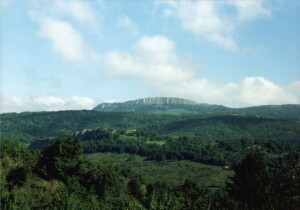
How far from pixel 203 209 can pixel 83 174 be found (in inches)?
2371

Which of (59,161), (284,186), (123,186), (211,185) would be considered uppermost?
(284,186)

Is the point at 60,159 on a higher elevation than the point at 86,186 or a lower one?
higher

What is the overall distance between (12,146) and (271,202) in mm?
87201

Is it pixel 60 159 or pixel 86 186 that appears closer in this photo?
pixel 86 186

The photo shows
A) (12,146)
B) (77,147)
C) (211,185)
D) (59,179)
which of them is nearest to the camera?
(59,179)

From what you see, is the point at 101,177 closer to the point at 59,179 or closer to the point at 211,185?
the point at 59,179

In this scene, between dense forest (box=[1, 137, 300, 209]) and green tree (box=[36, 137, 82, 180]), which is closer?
dense forest (box=[1, 137, 300, 209])

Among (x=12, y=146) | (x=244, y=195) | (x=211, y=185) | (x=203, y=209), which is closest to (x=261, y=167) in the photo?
(x=244, y=195)

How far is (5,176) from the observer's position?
7325 centimetres

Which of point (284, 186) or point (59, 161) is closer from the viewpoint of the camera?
point (284, 186)

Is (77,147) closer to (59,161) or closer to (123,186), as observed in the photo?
(59,161)

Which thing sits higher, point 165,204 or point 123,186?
point 165,204

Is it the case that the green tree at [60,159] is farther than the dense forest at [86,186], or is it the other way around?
the green tree at [60,159]

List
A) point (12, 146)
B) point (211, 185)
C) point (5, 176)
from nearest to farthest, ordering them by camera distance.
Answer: point (5, 176), point (12, 146), point (211, 185)
